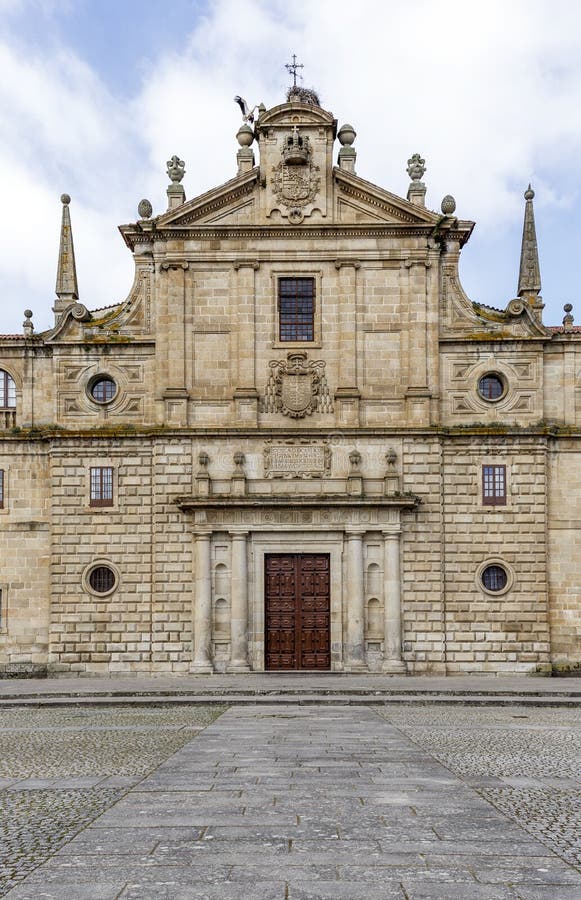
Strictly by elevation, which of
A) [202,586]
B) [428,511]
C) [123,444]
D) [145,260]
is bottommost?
[202,586]

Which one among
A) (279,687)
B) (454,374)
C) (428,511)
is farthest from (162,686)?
(454,374)

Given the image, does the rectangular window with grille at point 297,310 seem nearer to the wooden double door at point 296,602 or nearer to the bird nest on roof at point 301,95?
the wooden double door at point 296,602

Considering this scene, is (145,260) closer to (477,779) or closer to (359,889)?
(477,779)

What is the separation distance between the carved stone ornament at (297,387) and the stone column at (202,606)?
15.2 ft

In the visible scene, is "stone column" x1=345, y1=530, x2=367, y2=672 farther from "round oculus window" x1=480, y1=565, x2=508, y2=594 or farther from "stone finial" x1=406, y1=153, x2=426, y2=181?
"stone finial" x1=406, y1=153, x2=426, y2=181

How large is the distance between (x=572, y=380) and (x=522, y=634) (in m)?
8.13

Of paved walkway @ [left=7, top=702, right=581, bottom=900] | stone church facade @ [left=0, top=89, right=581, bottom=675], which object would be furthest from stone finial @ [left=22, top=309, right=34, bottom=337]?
paved walkway @ [left=7, top=702, right=581, bottom=900]

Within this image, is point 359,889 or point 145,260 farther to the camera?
point 145,260

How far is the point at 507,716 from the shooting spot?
77.6 ft

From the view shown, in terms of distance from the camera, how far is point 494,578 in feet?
113

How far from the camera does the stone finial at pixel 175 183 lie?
118ft

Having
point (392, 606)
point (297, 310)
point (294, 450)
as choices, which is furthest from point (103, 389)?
point (392, 606)

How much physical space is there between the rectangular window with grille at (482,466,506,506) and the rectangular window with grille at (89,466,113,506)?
11.7 metres

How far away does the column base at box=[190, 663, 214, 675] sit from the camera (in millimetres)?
33438
